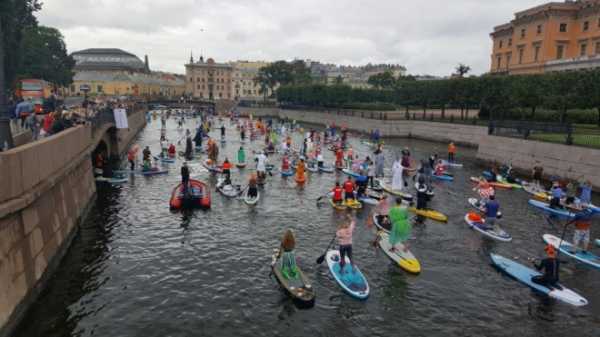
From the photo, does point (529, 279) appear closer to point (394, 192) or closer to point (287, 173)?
point (394, 192)

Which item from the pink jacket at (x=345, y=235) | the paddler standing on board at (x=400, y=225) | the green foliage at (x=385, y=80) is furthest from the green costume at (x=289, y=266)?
the green foliage at (x=385, y=80)

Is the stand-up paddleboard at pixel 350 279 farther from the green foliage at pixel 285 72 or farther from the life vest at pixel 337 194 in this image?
the green foliage at pixel 285 72

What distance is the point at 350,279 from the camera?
14648 mm

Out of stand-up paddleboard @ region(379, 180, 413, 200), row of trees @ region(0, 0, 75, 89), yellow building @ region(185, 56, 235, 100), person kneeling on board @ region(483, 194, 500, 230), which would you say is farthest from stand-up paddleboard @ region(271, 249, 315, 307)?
yellow building @ region(185, 56, 235, 100)

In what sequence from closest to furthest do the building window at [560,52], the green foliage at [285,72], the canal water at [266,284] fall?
1. the canal water at [266,284]
2. the building window at [560,52]
3. the green foliage at [285,72]

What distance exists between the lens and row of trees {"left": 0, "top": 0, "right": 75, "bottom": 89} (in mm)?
45859

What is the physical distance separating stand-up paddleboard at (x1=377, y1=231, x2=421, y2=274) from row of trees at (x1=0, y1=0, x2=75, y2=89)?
119 ft

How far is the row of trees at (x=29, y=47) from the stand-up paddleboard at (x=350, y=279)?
3587cm

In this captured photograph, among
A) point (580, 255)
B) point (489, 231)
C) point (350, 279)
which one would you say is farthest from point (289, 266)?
point (580, 255)

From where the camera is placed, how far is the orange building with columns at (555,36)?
216 feet

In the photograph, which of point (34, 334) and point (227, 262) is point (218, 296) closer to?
point (227, 262)

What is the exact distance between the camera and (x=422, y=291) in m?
14.6

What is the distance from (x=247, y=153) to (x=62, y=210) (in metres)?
30.6

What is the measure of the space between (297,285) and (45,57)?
267ft
